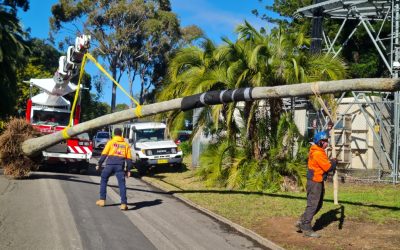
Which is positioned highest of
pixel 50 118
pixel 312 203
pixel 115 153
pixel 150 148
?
pixel 50 118

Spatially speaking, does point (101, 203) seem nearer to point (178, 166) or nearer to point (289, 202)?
point (289, 202)

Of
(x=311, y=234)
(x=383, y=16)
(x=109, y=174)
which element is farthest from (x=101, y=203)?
(x=383, y=16)

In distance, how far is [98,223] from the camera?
877 cm

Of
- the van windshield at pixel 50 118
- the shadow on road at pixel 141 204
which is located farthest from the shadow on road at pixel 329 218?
the van windshield at pixel 50 118

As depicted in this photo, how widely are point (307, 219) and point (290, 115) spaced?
6297 millimetres

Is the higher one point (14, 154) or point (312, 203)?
point (14, 154)

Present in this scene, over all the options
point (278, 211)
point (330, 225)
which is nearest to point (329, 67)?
point (278, 211)

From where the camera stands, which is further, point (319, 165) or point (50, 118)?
point (50, 118)

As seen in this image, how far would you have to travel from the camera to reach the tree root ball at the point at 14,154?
1392 cm

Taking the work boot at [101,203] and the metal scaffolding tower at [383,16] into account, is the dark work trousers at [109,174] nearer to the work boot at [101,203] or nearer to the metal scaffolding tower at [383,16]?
the work boot at [101,203]

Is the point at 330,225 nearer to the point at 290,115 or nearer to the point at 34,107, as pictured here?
the point at 290,115

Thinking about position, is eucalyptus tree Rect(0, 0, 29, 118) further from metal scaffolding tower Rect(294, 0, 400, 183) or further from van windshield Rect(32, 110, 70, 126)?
metal scaffolding tower Rect(294, 0, 400, 183)

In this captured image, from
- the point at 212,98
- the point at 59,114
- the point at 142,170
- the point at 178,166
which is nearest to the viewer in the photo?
the point at 212,98

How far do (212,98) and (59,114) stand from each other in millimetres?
10366
